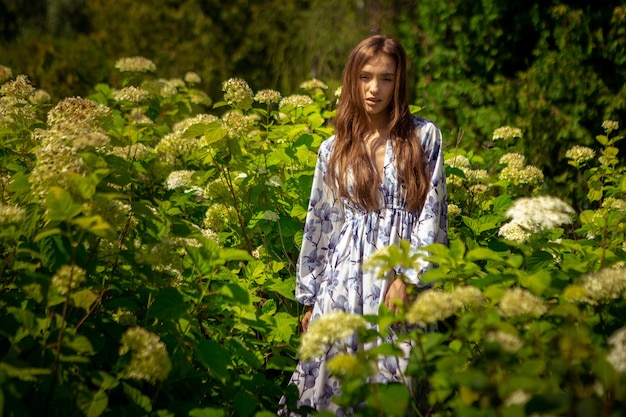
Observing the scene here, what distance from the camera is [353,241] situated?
2.31m

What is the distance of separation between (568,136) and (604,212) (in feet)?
5.02

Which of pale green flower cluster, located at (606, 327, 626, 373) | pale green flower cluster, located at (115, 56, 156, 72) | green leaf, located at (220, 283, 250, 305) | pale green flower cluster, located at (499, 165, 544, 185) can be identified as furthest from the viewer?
pale green flower cluster, located at (115, 56, 156, 72)

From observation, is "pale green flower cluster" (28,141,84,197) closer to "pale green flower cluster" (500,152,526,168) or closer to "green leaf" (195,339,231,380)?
"green leaf" (195,339,231,380)

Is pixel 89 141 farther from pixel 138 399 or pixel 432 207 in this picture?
pixel 432 207

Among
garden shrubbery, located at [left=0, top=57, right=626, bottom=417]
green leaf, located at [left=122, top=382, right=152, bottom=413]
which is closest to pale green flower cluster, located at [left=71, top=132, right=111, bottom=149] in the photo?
garden shrubbery, located at [left=0, top=57, right=626, bottom=417]

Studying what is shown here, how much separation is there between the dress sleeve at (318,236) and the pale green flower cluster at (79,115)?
71cm

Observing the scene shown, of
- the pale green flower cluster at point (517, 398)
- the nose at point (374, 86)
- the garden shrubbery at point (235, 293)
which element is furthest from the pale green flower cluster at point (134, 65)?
the pale green flower cluster at point (517, 398)

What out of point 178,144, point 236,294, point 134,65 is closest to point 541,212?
point 236,294

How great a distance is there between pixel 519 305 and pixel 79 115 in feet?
4.61

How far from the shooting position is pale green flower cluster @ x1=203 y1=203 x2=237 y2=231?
9.06ft

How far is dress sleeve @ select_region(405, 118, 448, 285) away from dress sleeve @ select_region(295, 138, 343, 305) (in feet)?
1.04

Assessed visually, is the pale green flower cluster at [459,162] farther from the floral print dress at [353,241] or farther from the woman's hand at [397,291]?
the woman's hand at [397,291]

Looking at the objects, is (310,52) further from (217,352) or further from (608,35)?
(217,352)

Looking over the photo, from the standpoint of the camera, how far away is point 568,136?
4117 mm
